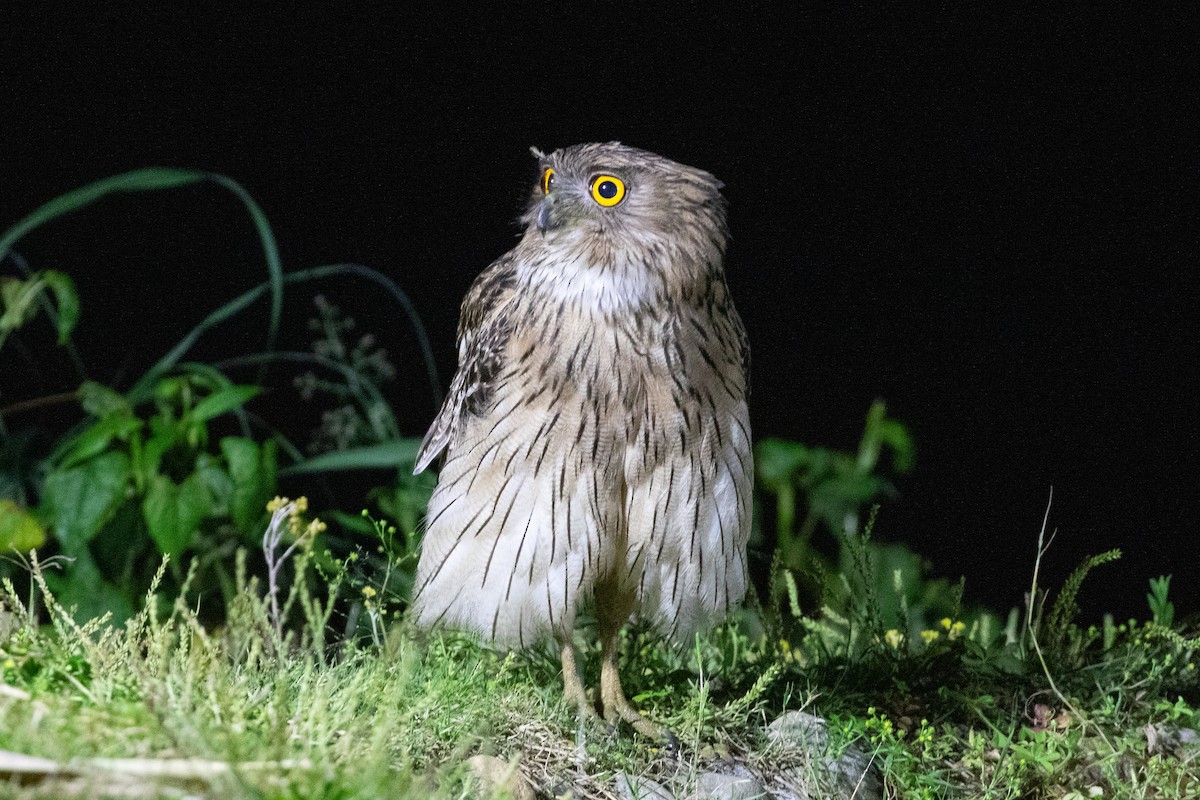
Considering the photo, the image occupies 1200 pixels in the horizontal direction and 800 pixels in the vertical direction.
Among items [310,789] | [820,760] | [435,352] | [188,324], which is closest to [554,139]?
[435,352]

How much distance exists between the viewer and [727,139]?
3.61m

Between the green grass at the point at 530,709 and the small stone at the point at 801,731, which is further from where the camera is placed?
the small stone at the point at 801,731

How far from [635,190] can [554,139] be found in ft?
4.12

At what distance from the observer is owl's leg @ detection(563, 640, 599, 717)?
8.03 feet

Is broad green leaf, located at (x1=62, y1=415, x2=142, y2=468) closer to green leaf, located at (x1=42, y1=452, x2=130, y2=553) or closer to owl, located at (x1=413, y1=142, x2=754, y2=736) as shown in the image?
green leaf, located at (x1=42, y1=452, x2=130, y2=553)

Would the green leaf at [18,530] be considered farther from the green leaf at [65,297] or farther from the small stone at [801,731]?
the small stone at [801,731]

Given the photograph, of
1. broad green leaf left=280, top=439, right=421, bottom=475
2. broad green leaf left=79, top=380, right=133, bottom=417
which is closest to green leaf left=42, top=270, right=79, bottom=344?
broad green leaf left=79, top=380, right=133, bottom=417

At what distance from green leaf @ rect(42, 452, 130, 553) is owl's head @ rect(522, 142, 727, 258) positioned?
1.30 metres

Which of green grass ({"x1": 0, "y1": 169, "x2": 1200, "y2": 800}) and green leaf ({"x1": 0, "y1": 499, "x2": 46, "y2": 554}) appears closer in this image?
green grass ({"x1": 0, "y1": 169, "x2": 1200, "y2": 800})

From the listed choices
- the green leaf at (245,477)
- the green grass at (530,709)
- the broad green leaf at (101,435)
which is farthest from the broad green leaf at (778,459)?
the broad green leaf at (101,435)

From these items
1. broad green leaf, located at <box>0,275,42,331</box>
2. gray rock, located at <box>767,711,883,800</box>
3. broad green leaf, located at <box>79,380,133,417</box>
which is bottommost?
gray rock, located at <box>767,711,883,800</box>

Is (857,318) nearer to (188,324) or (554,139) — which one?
(554,139)

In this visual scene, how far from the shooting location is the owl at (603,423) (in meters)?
2.28

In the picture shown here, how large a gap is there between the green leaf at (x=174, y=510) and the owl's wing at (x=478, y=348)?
63cm
